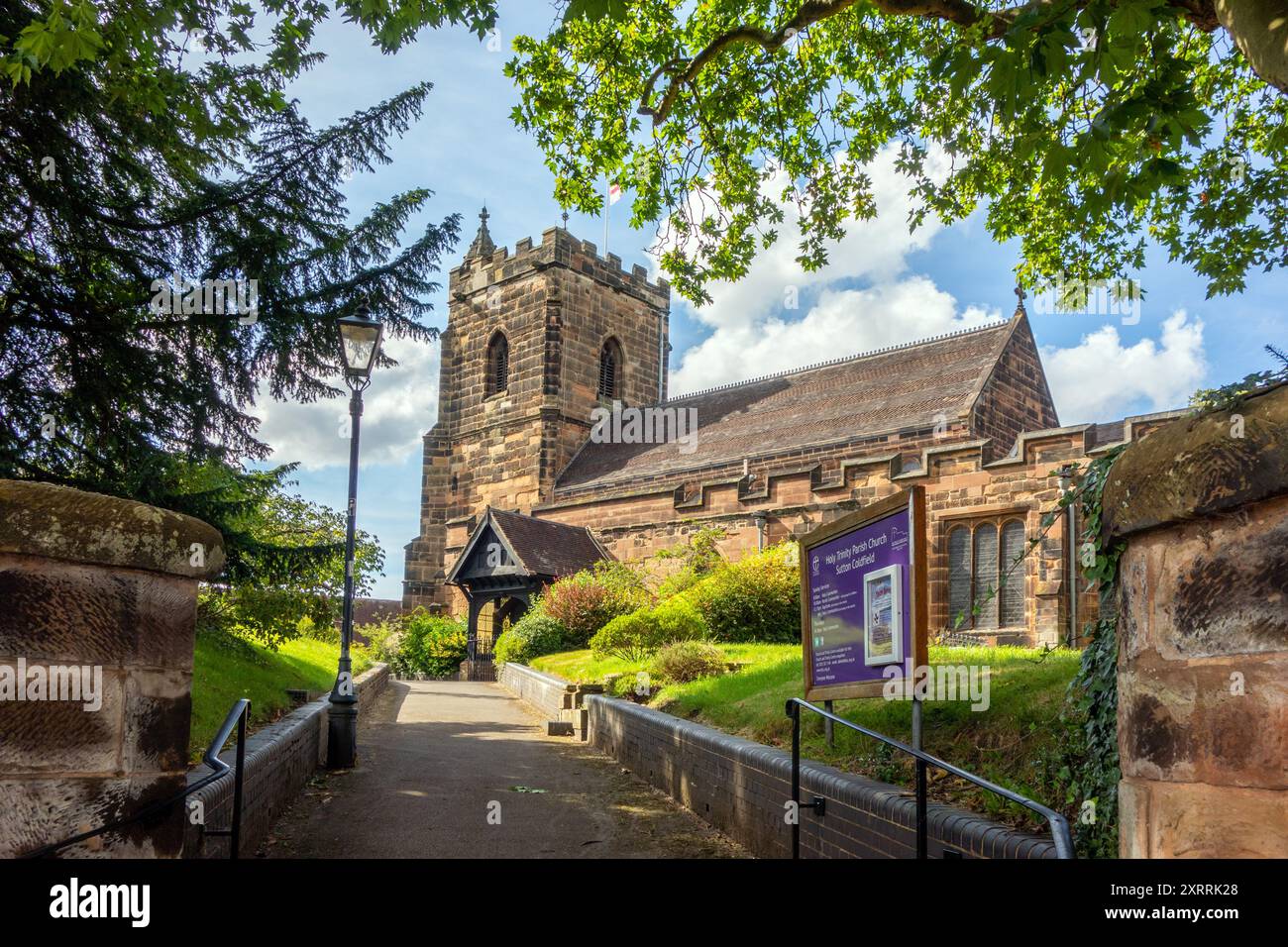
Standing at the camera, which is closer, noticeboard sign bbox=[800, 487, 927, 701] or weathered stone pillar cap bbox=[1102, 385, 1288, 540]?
weathered stone pillar cap bbox=[1102, 385, 1288, 540]

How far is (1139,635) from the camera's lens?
2471mm

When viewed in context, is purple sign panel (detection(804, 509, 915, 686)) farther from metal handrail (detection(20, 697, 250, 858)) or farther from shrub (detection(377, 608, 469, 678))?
shrub (detection(377, 608, 469, 678))

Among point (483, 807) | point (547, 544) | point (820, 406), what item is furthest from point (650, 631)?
point (820, 406)

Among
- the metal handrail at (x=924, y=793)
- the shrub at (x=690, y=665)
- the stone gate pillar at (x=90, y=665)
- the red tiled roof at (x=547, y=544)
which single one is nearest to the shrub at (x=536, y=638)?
the red tiled roof at (x=547, y=544)

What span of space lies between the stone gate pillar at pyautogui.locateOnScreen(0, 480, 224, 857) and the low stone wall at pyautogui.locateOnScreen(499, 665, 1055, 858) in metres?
3.49

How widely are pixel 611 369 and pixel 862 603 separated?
33.8 m

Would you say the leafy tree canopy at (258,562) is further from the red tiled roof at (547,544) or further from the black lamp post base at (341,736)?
the red tiled roof at (547,544)

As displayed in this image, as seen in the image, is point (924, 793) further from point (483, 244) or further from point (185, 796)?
point (483, 244)

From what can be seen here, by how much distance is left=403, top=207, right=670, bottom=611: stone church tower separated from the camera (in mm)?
37281

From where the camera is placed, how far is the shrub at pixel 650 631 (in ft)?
61.2

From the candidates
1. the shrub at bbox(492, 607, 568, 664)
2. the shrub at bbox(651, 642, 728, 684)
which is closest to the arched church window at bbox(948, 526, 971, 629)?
the shrub at bbox(651, 642, 728, 684)

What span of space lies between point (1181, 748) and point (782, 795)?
488 centimetres

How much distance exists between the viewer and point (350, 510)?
1100 cm
